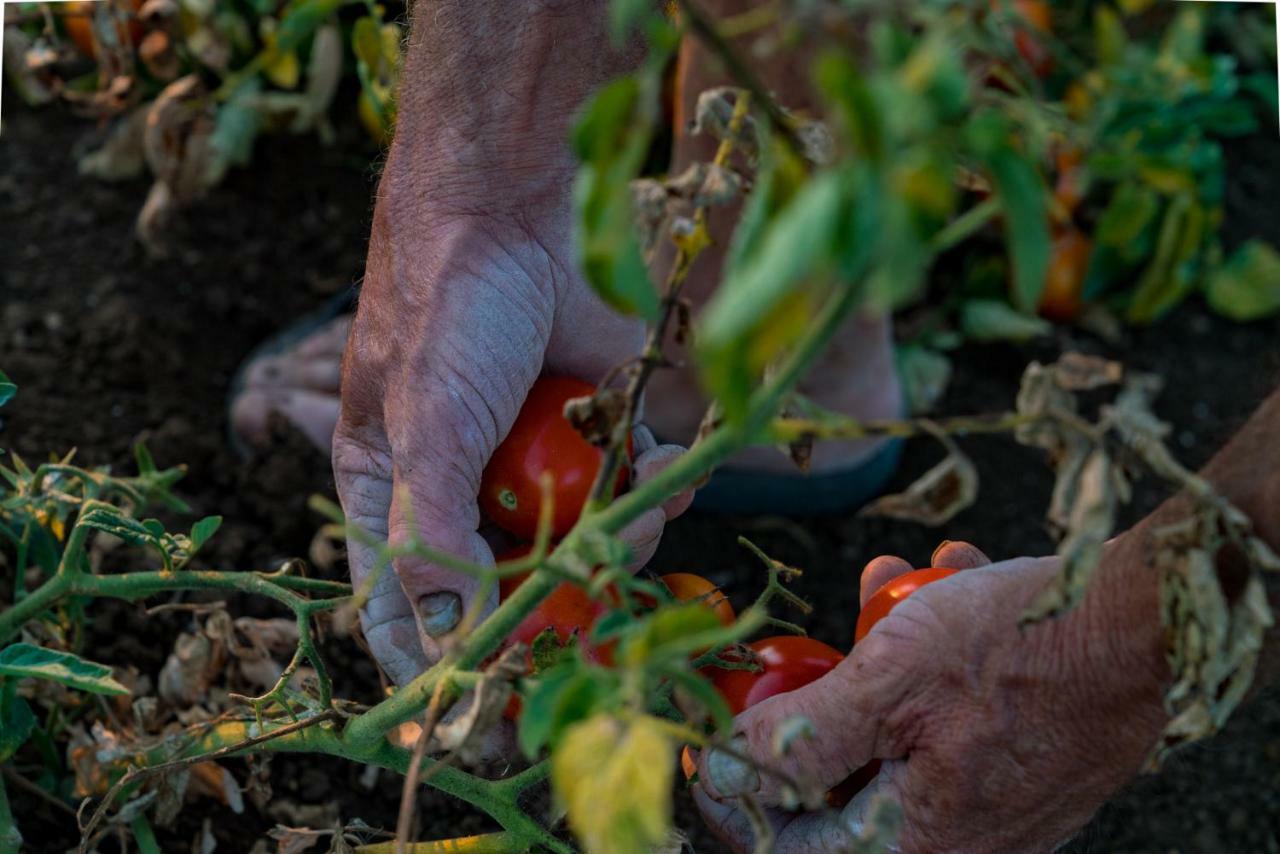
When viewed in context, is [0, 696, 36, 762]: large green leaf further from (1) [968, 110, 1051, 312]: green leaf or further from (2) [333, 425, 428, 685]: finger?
(1) [968, 110, 1051, 312]: green leaf

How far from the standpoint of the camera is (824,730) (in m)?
1.12

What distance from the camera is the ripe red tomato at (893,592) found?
1.21 meters

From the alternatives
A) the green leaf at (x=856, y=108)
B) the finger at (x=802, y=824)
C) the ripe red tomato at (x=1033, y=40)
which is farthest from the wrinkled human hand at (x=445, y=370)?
the ripe red tomato at (x=1033, y=40)

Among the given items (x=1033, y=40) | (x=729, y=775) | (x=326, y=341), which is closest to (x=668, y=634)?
(x=729, y=775)

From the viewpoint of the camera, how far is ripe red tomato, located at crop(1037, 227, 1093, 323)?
101 inches

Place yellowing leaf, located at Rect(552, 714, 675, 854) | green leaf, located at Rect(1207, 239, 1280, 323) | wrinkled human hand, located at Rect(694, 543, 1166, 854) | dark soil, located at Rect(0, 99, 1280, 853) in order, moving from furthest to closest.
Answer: green leaf, located at Rect(1207, 239, 1280, 323), dark soil, located at Rect(0, 99, 1280, 853), wrinkled human hand, located at Rect(694, 543, 1166, 854), yellowing leaf, located at Rect(552, 714, 675, 854)

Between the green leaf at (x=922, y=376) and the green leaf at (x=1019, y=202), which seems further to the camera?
the green leaf at (x=922, y=376)

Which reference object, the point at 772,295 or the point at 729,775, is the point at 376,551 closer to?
the point at 729,775

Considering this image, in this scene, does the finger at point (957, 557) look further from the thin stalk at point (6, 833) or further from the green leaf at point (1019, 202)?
the thin stalk at point (6, 833)

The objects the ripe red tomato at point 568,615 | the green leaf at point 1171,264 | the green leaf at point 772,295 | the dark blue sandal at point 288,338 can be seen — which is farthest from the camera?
the green leaf at point 1171,264

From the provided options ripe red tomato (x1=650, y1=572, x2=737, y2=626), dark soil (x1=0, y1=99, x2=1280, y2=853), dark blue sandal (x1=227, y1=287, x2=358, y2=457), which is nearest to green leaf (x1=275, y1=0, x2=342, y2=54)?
dark soil (x1=0, y1=99, x2=1280, y2=853)

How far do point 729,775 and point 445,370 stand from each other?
0.47 m

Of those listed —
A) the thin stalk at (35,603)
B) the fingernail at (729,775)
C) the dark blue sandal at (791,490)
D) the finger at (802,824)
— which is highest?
the fingernail at (729,775)

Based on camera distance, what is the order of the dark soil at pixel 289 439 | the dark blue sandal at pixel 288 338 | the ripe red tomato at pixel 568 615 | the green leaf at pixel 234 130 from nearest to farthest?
1. the ripe red tomato at pixel 568 615
2. the dark soil at pixel 289 439
3. the dark blue sandal at pixel 288 338
4. the green leaf at pixel 234 130
